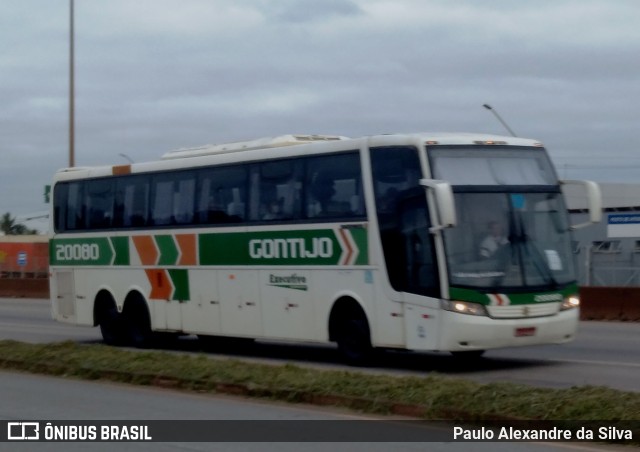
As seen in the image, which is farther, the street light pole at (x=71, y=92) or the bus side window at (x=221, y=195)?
the street light pole at (x=71, y=92)

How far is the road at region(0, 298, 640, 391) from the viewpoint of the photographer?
50.5ft

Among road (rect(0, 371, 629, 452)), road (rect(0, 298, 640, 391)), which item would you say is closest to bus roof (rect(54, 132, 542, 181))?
road (rect(0, 298, 640, 391))

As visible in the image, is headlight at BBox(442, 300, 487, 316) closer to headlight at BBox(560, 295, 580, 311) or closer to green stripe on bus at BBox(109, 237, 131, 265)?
headlight at BBox(560, 295, 580, 311)

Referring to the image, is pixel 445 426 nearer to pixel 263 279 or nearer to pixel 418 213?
pixel 418 213

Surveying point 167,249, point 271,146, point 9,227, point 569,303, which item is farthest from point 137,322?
point 9,227

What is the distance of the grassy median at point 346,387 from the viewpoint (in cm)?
1112

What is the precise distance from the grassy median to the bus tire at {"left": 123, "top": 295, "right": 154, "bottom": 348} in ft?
11.2

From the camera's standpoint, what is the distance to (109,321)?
76.1ft

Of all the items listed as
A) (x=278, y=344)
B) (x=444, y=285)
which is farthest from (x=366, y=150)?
(x=278, y=344)

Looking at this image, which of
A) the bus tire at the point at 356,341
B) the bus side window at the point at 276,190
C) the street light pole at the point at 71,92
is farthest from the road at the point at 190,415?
the street light pole at the point at 71,92

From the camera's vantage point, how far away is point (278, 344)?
2275 centimetres

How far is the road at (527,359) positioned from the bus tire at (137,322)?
77 cm

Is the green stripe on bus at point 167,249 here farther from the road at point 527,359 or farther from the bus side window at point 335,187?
the bus side window at point 335,187

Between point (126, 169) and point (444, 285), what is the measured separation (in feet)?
30.0
